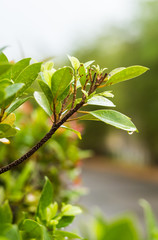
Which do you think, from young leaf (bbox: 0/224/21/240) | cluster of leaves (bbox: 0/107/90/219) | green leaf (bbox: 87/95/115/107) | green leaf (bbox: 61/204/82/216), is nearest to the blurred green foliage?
cluster of leaves (bbox: 0/107/90/219)

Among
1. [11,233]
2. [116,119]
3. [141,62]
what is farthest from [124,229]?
[141,62]

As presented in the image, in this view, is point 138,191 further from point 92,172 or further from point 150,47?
point 150,47

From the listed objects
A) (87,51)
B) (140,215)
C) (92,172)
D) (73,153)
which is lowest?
(92,172)

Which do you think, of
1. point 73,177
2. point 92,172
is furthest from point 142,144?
point 73,177

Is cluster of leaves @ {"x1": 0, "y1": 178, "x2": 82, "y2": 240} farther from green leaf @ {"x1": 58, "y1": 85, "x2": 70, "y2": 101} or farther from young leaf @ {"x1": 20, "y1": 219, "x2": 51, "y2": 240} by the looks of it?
green leaf @ {"x1": 58, "y1": 85, "x2": 70, "y2": 101}

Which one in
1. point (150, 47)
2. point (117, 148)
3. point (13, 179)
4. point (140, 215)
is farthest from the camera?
point (117, 148)

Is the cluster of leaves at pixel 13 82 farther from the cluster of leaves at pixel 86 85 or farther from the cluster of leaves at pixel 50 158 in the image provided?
the cluster of leaves at pixel 50 158

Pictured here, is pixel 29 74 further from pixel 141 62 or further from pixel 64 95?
pixel 141 62
